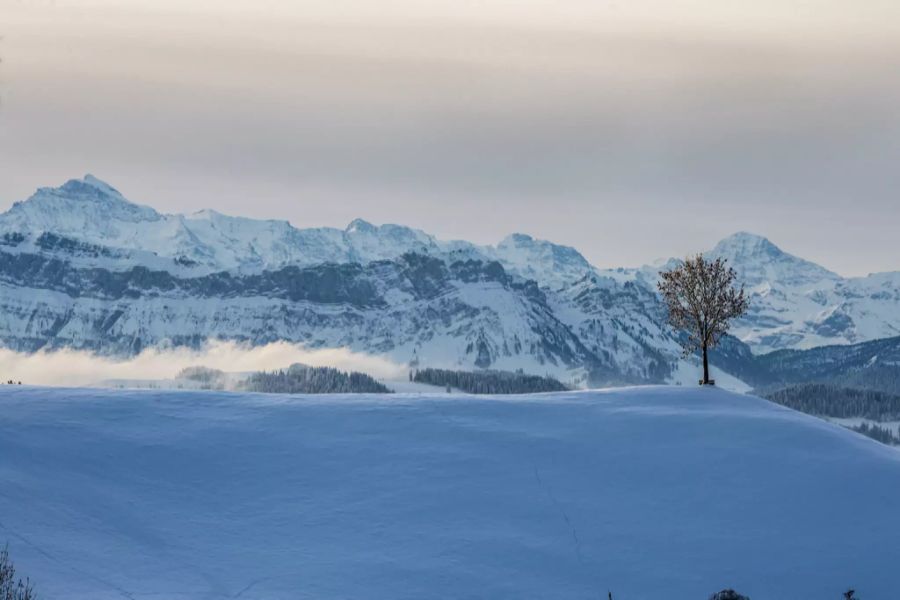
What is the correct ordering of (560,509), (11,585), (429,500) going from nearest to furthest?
(11,585), (560,509), (429,500)

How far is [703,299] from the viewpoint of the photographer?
206 ft

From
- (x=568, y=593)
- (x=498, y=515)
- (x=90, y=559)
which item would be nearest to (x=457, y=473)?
(x=498, y=515)

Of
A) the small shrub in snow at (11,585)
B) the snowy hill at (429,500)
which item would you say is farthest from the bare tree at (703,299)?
the small shrub in snow at (11,585)

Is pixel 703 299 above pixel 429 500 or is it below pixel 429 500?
above

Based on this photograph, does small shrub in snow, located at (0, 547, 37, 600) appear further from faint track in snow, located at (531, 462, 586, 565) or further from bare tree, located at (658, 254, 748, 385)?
bare tree, located at (658, 254, 748, 385)

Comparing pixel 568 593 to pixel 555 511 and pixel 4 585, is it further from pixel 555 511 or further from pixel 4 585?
pixel 4 585

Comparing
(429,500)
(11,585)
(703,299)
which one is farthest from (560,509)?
(703,299)

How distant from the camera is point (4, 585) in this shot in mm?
28906

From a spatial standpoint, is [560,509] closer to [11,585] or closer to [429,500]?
[429,500]

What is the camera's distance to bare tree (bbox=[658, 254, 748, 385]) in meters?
62.6

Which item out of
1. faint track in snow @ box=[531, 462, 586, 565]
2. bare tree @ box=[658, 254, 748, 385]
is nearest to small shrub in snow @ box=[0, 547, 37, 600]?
faint track in snow @ box=[531, 462, 586, 565]

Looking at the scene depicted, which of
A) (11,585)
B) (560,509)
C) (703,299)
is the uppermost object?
(703,299)

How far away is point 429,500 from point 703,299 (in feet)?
97.2

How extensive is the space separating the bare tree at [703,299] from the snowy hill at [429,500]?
12937mm
